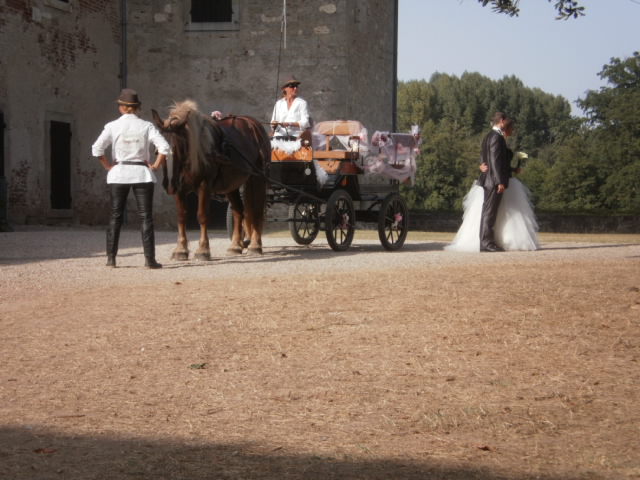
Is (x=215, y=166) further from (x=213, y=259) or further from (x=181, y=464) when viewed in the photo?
(x=181, y=464)

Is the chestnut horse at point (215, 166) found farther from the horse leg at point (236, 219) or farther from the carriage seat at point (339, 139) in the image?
the carriage seat at point (339, 139)

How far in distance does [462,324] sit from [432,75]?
105m

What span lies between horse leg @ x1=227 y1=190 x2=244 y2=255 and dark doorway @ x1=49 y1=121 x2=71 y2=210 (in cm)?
1034

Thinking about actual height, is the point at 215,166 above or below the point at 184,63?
below

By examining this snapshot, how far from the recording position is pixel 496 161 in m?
14.8

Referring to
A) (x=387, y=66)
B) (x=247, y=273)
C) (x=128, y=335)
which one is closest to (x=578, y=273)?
(x=247, y=273)

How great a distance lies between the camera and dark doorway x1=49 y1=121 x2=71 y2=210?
22734mm

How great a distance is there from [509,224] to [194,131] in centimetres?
560

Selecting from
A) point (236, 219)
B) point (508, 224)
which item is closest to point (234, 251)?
point (236, 219)

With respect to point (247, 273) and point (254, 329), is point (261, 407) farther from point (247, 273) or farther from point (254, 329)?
point (247, 273)

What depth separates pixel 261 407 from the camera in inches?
197

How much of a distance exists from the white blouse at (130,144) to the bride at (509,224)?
18.6 feet

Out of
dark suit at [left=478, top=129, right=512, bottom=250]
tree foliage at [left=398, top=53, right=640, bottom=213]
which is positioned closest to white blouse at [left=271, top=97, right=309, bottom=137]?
dark suit at [left=478, top=129, right=512, bottom=250]

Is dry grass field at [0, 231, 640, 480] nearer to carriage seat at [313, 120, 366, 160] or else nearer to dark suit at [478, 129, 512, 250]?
carriage seat at [313, 120, 366, 160]
